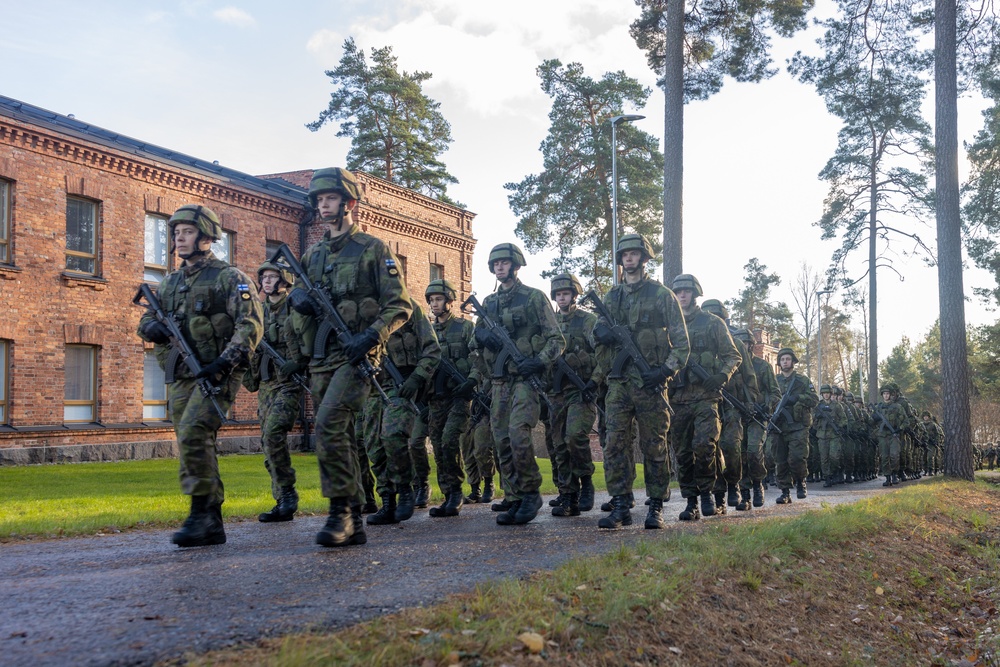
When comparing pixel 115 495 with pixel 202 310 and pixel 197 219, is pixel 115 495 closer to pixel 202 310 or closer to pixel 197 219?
pixel 202 310

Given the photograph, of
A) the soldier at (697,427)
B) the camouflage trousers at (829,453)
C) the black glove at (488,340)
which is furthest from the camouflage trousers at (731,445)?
the camouflage trousers at (829,453)

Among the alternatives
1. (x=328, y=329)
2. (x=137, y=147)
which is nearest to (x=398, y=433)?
(x=328, y=329)

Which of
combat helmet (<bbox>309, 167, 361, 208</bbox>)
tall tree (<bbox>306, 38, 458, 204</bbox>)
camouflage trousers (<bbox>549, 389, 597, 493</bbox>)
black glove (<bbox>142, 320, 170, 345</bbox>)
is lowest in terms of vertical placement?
camouflage trousers (<bbox>549, 389, 597, 493</bbox>)

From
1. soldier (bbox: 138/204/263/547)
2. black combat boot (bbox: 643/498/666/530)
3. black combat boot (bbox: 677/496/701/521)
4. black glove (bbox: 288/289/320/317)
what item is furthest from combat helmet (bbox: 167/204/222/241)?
black combat boot (bbox: 677/496/701/521)

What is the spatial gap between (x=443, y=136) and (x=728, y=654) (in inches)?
1780

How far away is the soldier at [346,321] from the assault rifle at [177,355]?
73cm

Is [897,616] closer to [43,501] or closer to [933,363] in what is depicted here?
[43,501]

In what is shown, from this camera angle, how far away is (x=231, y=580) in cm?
500

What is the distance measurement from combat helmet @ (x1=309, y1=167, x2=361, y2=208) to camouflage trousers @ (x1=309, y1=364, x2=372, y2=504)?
132 cm

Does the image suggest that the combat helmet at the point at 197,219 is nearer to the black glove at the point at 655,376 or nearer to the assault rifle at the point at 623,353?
the assault rifle at the point at 623,353

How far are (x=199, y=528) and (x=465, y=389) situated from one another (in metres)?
3.86

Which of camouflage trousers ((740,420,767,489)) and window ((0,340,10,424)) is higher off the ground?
window ((0,340,10,424))

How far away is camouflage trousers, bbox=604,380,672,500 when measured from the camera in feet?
27.2

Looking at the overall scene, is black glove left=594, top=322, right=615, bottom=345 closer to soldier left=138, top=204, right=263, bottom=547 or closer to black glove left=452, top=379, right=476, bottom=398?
black glove left=452, top=379, right=476, bottom=398
